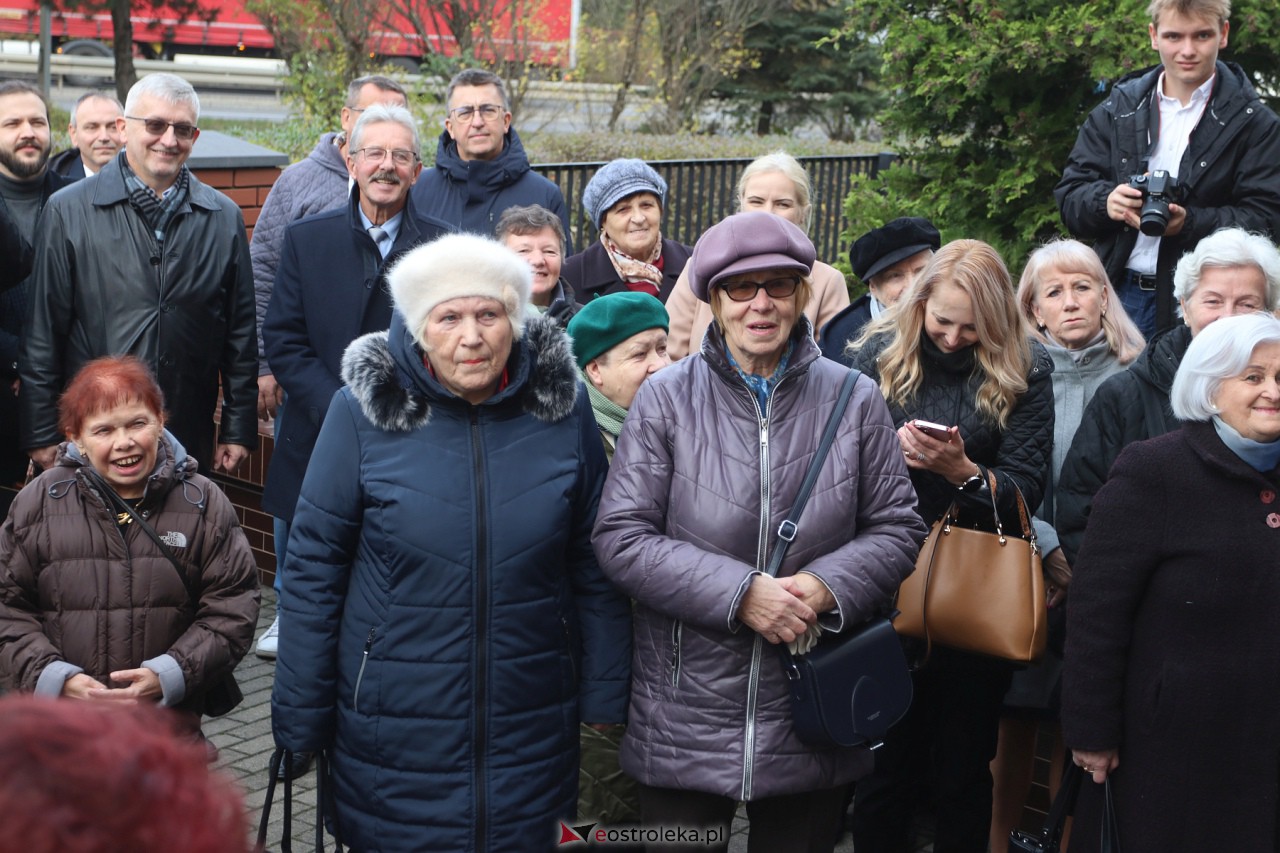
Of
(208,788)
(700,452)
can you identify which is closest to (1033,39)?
(700,452)

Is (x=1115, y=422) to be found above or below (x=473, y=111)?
below

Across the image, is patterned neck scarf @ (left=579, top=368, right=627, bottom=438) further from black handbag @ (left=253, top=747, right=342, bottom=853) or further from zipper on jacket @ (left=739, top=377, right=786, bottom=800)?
black handbag @ (left=253, top=747, right=342, bottom=853)

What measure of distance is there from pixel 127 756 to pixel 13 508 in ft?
9.93

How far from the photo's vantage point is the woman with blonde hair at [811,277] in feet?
17.5

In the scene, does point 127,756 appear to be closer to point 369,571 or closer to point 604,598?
point 369,571

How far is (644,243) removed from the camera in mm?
5871

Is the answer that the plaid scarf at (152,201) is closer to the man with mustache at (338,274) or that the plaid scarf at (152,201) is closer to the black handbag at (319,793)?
the man with mustache at (338,274)

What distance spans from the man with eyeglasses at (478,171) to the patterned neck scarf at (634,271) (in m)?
0.46

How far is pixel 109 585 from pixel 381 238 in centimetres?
193

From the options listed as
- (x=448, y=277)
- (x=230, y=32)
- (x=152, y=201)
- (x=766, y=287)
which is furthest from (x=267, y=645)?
(x=230, y=32)

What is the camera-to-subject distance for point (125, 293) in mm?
5188

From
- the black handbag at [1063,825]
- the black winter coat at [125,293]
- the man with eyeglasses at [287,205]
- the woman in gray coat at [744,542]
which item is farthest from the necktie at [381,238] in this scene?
the black handbag at [1063,825]

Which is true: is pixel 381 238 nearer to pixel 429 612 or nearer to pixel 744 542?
pixel 429 612

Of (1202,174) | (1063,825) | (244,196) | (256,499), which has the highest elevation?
(1202,174)
